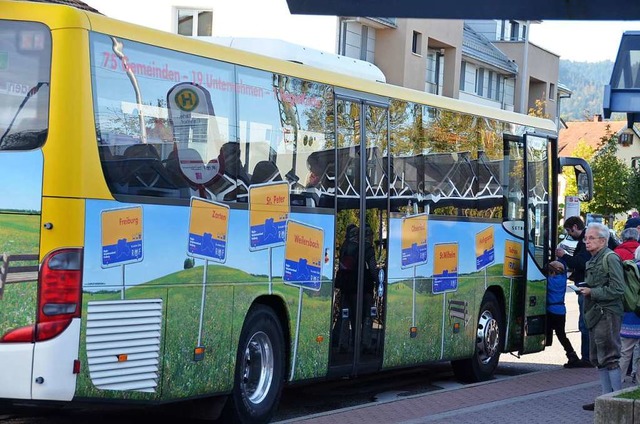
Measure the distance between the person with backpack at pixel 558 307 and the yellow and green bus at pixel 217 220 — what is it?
2.01m

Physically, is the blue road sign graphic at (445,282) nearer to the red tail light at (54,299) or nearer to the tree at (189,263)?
the tree at (189,263)

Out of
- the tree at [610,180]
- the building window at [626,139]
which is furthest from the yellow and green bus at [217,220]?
the building window at [626,139]

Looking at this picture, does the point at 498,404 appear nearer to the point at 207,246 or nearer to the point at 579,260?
the point at 207,246

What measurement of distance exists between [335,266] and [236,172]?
2033 mm

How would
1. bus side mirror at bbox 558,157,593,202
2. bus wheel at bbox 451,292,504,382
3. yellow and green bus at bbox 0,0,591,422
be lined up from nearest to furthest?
yellow and green bus at bbox 0,0,591,422 < bus wheel at bbox 451,292,504,382 < bus side mirror at bbox 558,157,593,202

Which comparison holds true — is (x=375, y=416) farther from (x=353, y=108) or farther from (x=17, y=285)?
(x=17, y=285)

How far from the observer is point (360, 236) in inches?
482

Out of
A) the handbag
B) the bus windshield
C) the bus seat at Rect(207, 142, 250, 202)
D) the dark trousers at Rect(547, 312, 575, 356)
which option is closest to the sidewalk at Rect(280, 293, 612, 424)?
the dark trousers at Rect(547, 312, 575, 356)

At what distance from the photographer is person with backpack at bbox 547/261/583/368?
17.0m

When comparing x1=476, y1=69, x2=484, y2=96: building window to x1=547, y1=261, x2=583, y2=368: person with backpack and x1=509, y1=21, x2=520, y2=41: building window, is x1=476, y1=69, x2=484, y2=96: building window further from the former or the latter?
x1=547, y1=261, x2=583, y2=368: person with backpack

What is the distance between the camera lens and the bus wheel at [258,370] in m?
10.4

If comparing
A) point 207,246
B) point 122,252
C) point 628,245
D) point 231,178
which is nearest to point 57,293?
point 122,252

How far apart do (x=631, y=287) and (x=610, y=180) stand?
222 ft

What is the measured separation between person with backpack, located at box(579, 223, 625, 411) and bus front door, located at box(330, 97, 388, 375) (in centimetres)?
211
